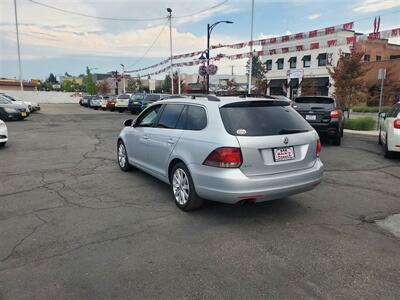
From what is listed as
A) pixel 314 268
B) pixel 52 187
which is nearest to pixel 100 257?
pixel 314 268

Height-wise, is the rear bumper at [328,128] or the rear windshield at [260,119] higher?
the rear windshield at [260,119]

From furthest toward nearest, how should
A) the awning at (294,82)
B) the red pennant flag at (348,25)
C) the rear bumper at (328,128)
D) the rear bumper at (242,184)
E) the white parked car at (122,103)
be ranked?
the awning at (294,82) < the white parked car at (122,103) < the red pennant flag at (348,25) < the rear bumper at (328,128) < the rear bumper at (242,184)

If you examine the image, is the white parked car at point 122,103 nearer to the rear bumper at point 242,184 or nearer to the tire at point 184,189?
the tire at point 184,189

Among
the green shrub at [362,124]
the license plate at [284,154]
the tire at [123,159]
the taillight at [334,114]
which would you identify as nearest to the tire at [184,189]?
the license plate at [284,154]

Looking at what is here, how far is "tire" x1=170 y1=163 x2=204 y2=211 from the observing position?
4.60 metres

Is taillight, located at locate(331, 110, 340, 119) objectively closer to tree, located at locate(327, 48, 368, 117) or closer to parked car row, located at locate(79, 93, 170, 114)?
parked car row, located at locate(79, 93, 170, 114)

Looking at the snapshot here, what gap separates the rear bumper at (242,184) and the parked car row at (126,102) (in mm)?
14705

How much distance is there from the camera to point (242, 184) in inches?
160

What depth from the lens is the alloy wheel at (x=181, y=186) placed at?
474 centimetres

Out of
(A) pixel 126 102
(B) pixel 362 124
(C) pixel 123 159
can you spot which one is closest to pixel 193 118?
(C) pixel 123 159

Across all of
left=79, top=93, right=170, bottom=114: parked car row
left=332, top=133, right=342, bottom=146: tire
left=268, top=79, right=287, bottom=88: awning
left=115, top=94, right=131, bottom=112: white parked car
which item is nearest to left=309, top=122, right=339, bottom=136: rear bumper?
left=332, top=133, right=342, bottom=146: tire

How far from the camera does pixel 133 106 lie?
88.0 feet

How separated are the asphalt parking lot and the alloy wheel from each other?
191mm

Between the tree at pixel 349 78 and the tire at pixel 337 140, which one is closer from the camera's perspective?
the tire at pixel 337 140
